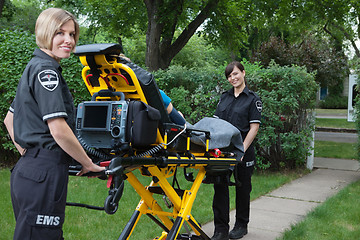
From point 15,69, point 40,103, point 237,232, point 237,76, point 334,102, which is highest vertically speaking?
point 15,69

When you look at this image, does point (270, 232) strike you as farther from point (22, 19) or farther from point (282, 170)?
point (22, 19)

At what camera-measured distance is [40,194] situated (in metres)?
2.56

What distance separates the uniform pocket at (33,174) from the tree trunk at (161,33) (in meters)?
11.5

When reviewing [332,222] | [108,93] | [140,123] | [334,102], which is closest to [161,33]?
[332,222]

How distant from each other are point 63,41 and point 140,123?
77 cm

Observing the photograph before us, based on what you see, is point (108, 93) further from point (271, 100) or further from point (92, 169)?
point (271, 100)

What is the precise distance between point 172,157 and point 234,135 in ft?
3.05

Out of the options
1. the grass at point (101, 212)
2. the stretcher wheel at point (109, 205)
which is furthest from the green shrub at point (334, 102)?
the stretcher wheel at point (109, 205)

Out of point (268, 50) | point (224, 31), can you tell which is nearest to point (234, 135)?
point (224, 31)

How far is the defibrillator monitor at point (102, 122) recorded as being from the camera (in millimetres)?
3076

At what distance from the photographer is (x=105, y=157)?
3.32m

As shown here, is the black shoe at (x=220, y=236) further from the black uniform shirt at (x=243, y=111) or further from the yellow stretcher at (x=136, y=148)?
the black uniform shirt at (x=243, y=111)

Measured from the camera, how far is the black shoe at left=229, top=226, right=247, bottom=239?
5094 mm

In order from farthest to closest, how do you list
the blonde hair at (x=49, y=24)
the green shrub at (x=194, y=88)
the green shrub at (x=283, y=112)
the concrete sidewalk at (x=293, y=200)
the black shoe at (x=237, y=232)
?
the green shrub at (x=194, y=88)
the green shrub at (x=283, y=112)
the concrete sidewalk at (x=293, y=200)
the black shoe at (x=237, y=232)
the blonde hair at (x=49, y=24)
